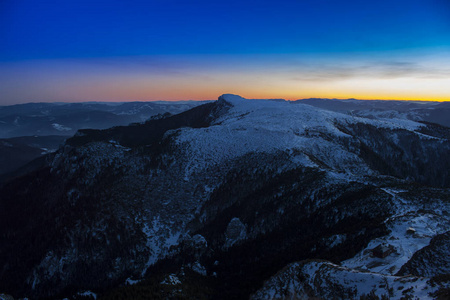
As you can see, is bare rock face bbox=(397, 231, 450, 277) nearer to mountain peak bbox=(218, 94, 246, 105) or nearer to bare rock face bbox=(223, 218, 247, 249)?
bare rock face bbox=(223, 218, 247, 249)

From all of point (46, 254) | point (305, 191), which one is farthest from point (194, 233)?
point (46, 254)

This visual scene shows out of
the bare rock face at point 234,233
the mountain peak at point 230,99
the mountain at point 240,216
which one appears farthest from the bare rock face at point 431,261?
the mountain peak at point 230,99

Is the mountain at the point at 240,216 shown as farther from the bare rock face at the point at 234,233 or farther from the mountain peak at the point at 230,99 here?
the mountain peak at the point at 230,99

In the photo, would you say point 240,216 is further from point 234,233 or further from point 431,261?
point 431,261

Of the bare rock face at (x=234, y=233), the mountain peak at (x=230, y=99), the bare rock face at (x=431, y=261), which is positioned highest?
the mountain peak at (x=230, y=99)

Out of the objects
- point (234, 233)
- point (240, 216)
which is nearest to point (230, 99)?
point (240, 216)

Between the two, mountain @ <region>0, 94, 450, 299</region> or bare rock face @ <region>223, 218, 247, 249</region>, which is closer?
mountain @ <region>0, 94, 450, 299</region>

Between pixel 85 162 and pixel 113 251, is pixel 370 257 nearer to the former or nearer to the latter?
pixel 113 251

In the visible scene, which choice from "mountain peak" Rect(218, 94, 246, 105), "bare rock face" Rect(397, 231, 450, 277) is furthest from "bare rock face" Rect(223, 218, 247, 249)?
"mountain peak" Rect(218, 94, 246, 105)
